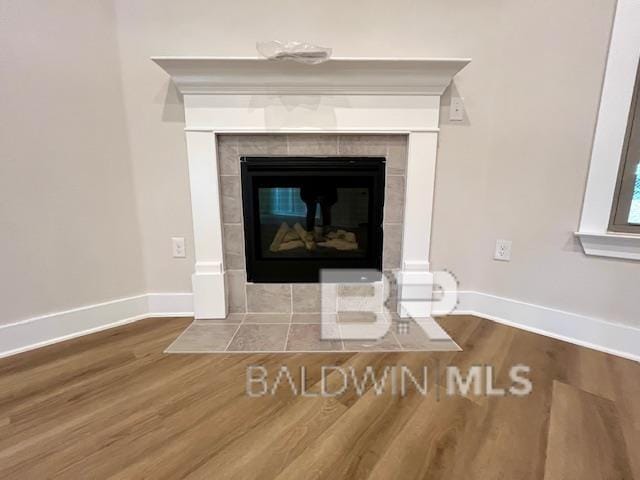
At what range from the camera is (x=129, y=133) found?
162cm

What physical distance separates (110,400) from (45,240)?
876 millimetres

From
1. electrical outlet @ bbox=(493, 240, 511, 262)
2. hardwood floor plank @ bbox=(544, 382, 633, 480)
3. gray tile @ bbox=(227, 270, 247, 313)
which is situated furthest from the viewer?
gray tile @ bbox=(227, 270, 247, 313)

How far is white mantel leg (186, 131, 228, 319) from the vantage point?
162 cm

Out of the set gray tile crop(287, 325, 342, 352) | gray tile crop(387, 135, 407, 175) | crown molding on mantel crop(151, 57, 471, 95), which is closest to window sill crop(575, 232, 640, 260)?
gray tile crop(387, 135, 407, 175)

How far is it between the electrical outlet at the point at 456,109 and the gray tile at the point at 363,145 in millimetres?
360

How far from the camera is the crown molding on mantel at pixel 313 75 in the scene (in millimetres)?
1431

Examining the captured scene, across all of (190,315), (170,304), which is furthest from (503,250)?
(170,304)

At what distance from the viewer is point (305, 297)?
1.84 metres

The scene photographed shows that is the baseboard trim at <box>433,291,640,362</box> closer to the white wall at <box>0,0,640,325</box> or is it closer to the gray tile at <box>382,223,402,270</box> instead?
the white wall at <box>0,0,640,325</box>

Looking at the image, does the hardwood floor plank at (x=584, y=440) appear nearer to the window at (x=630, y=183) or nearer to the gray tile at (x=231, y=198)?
the window at (x=630, y=183)

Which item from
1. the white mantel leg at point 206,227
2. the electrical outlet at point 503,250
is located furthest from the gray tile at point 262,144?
the electrical outlet at point 503,250

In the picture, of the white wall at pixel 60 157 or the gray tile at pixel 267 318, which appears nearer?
the white wall at pixel 60 157

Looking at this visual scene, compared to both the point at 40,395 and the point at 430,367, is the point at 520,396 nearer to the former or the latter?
the point at 430,367

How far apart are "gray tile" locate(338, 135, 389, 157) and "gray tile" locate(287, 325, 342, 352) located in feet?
3.18
